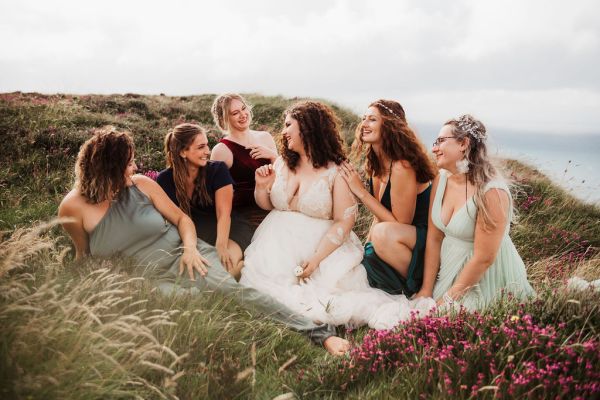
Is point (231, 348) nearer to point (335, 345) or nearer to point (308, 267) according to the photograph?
point (335, 345)

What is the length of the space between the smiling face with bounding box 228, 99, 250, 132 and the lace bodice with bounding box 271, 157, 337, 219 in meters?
1.21

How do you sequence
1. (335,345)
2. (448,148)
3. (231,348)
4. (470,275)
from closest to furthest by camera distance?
1. (231,348)
2. (335,345)
3. (470,275)
4. (448,148)

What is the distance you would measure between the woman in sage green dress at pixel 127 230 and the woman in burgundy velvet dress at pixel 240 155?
1.47 metres

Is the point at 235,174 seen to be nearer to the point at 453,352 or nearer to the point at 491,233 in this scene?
the point at 491,233

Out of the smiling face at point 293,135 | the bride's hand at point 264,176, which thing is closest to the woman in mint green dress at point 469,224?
the smiling face at point 293,135

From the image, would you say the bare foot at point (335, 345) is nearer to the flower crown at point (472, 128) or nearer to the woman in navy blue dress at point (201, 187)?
the woman in navy blue dress at point (201, 187)

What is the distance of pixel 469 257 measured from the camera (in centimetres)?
481

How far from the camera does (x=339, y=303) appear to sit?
15.8 feet

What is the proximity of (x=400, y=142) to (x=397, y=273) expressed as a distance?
135 cm

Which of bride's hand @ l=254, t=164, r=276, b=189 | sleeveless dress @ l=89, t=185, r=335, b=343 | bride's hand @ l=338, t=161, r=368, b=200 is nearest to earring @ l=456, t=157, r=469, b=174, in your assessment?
bride's hand @ l=338, t=161, r=368, b=200

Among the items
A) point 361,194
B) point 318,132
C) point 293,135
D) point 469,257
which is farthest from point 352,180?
point 469,257

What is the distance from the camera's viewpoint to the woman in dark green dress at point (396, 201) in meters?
5.16

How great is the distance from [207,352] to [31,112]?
1064cm

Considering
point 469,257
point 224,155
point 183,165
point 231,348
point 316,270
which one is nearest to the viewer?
point 231,348
